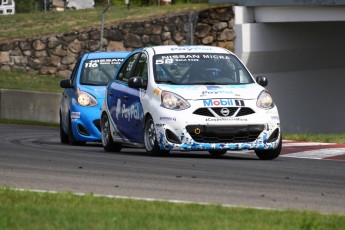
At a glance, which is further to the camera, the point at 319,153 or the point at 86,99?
the point at 86,99

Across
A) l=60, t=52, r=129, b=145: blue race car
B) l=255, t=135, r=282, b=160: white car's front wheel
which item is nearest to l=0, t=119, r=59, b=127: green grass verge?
l=60, t=52, r=129, b=145: blue race car

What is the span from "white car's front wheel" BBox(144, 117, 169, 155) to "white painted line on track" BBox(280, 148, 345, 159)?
7.88 ft

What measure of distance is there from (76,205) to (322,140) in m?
11.7

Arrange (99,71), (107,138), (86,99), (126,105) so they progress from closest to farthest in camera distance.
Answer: (126,105) → (107,138) → (86,99) → (99,71)

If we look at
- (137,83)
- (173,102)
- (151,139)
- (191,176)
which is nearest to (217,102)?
(173,102)

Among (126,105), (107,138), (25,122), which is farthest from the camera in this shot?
(25,122)

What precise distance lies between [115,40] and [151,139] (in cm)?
1850

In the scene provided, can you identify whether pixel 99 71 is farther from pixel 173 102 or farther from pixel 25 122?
pixel 25 122

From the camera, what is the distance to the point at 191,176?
1280cm

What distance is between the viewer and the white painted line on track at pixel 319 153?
17.3 meters

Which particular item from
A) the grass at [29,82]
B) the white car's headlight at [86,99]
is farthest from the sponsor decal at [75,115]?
the grass at [29,82]

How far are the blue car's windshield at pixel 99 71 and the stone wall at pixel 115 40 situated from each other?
39.2ft

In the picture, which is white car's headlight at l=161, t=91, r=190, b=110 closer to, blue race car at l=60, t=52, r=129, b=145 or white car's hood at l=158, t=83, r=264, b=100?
white car's hood at l=158, t=83, r=264, b=100

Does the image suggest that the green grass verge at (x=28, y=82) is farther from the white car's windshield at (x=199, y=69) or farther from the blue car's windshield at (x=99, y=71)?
the white car's windshield at (x=199, y=69)
